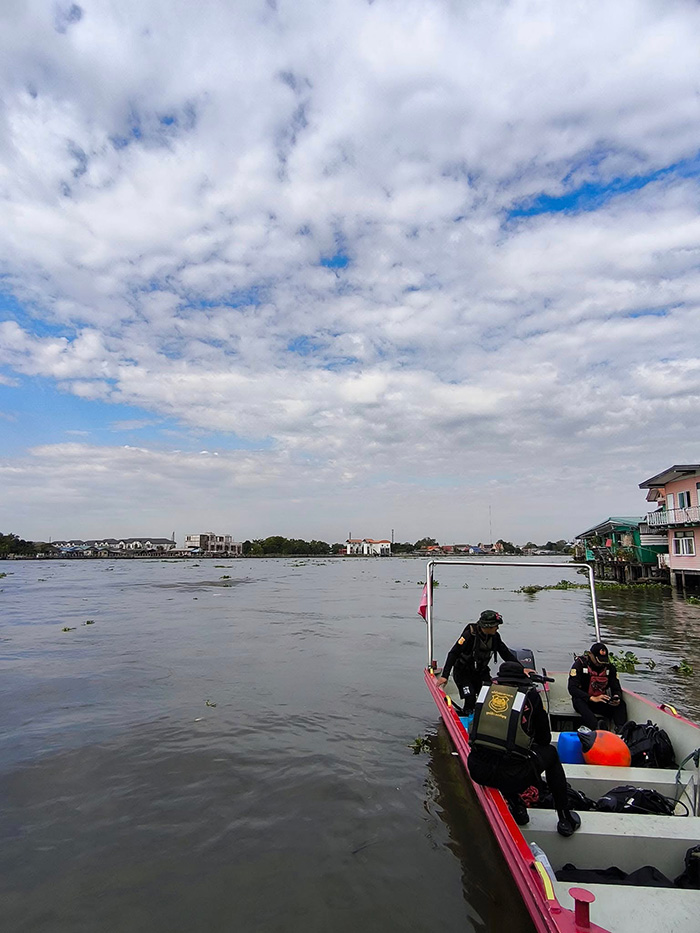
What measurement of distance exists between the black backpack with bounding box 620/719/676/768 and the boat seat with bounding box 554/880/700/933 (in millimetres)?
2957

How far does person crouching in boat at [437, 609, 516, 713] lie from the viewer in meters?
8.55

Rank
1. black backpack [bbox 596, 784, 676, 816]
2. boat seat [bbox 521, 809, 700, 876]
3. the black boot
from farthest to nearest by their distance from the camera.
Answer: black backpack [bbox 596, 784, 676, 816] → the black boot → boat seat [bbox 521, 809, 700, 876]

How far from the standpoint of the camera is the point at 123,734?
407 inches

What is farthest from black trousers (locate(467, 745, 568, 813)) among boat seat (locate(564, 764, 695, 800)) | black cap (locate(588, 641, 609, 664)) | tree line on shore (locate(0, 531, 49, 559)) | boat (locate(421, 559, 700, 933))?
tree line on shore (locate(0, 531, 49, 559))

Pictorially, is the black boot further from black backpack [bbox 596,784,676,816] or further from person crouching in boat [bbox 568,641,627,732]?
person crouching in boat [bbox 568,641,627,732]

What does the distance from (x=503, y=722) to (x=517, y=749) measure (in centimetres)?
26

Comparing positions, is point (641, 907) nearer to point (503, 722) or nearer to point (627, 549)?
point (503, 722)

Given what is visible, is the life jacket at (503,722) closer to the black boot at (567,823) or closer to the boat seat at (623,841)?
the black boot at (567,823)

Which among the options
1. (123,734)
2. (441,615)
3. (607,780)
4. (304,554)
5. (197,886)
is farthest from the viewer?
(304,554)

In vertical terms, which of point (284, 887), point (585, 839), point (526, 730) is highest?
point (526, 730)

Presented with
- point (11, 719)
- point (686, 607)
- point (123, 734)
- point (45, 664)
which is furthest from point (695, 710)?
point (686, 607)

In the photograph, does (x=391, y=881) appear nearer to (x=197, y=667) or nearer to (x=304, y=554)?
(x=197, y=667)

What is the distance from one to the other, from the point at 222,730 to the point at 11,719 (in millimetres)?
4377

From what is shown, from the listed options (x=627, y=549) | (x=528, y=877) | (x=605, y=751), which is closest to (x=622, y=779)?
(x=605, y=751)
